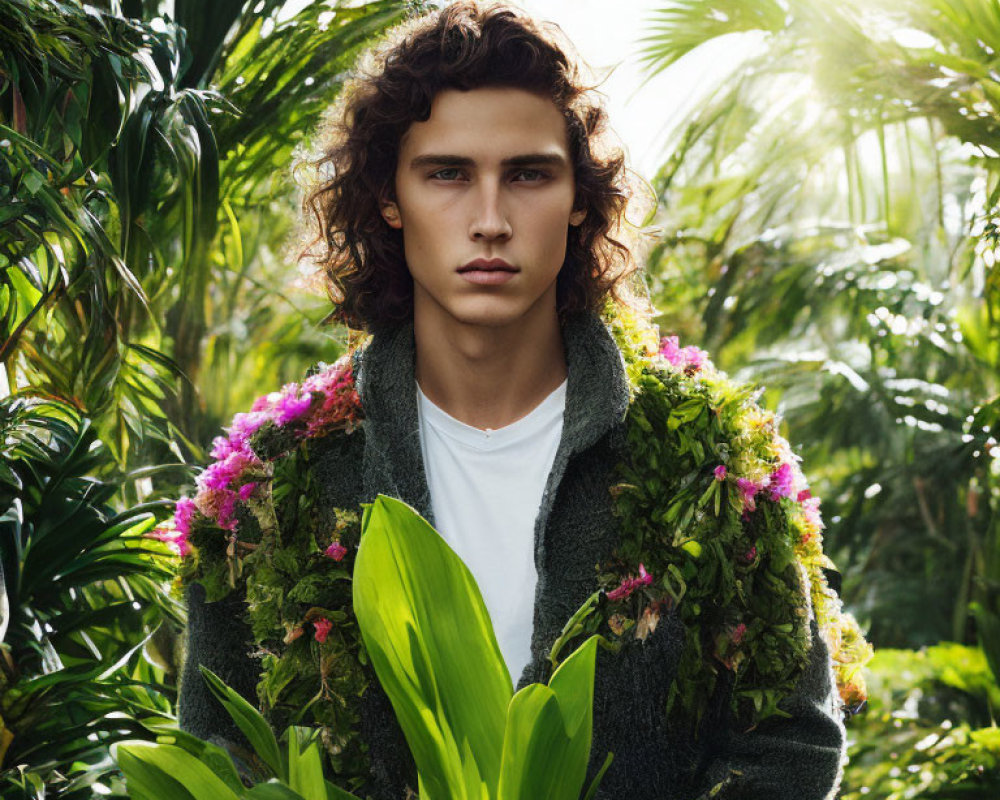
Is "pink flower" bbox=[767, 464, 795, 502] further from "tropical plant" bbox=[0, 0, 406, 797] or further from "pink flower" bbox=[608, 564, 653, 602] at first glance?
"tropical plant" bbox=[0, 0, 406, 797]

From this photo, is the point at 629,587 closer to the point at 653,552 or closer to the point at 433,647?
the point at 653,552

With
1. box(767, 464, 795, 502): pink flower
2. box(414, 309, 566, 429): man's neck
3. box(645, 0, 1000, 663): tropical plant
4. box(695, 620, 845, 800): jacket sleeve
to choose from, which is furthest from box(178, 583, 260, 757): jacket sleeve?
box(645, 0, 1000, 663): tropical plant

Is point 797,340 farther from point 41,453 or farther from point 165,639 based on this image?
point 41,453

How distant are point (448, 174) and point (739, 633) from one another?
737 mm

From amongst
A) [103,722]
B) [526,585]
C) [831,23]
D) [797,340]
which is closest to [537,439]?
[526,585]

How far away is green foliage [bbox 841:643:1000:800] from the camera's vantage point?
4.18 m

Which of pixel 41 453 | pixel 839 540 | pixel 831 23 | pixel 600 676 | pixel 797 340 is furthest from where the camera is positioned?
pixel 797 340

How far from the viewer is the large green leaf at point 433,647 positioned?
86 centimetres

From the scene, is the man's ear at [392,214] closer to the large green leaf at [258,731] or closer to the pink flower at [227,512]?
the pink flower at [227,512]

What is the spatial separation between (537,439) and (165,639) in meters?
1.59

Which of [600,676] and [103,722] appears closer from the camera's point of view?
[600,676]

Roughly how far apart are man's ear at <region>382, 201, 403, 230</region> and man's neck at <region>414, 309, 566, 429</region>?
16 cm

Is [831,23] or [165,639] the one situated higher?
[831,23]

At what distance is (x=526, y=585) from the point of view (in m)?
1.56
